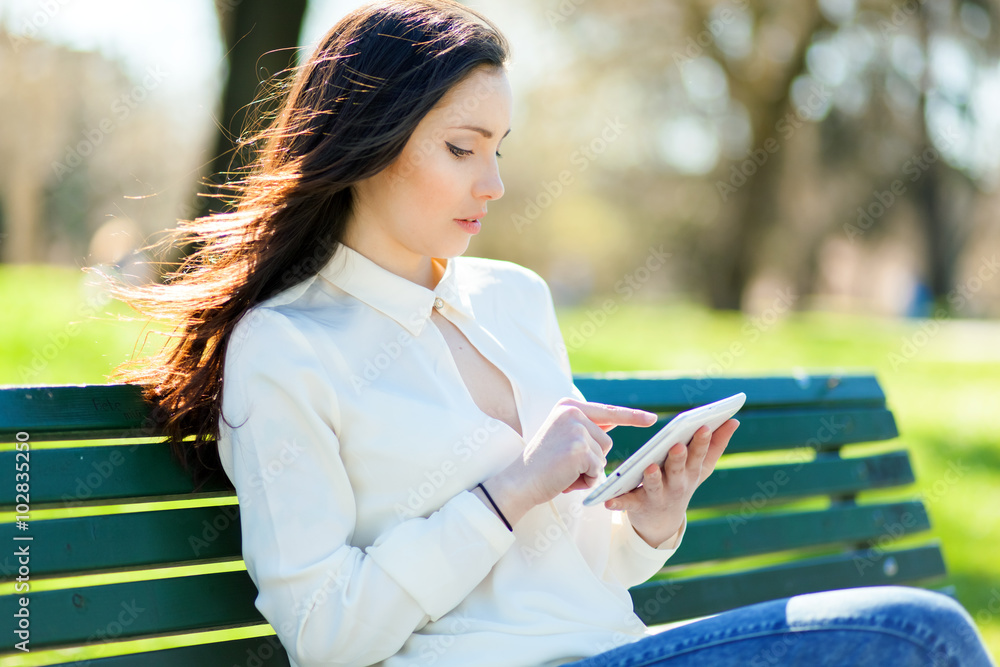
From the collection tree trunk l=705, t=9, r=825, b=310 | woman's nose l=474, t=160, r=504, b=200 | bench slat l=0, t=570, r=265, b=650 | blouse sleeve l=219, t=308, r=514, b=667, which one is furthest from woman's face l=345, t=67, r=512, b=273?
tree trunk l=705, t=9, r=825, b=310

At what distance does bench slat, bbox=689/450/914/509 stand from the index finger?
2.68 ft

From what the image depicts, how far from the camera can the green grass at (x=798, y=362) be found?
457cm

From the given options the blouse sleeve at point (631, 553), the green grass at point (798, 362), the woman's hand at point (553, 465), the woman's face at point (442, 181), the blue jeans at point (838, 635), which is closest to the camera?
the blue jeans at point (838, 635)

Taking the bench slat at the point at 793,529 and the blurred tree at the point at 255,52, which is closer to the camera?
the bench slat at the point at 793,529

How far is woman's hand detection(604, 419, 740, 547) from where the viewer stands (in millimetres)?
1964

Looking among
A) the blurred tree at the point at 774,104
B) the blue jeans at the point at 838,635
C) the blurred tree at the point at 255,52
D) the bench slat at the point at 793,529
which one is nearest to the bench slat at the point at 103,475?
the blue jeans at the point at 838,635

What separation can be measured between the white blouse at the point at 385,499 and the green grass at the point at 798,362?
48 centimetres

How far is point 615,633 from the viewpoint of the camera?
1928mm

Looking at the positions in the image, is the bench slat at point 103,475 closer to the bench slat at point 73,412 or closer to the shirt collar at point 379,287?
the bench slat at point 73,412

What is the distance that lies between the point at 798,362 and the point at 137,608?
273 inches

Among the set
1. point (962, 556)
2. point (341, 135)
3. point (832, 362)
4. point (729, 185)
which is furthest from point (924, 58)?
point (341, 135)

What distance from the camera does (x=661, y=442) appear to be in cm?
183

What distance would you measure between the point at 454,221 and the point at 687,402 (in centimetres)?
111

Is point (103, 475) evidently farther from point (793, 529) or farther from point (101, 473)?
point (793, 529)
